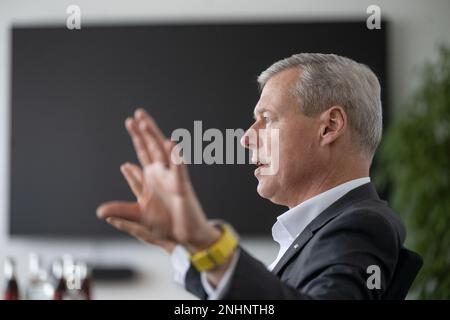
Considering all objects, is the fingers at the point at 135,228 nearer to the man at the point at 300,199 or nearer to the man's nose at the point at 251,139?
the man at the point at 300,199

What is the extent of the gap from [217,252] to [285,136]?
39 cm

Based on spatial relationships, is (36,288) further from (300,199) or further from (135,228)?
(135,228)

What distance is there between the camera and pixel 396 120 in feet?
10.4

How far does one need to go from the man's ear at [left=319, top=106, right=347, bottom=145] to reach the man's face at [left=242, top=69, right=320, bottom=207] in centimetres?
1

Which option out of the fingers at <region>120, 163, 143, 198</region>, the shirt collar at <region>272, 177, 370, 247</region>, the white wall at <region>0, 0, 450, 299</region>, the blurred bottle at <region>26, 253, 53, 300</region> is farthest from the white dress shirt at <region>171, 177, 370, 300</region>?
the white wall at <region>0, 0, 450, 299</region>

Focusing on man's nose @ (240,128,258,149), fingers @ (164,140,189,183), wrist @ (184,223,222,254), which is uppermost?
man's nose @ (240,128,258,149)

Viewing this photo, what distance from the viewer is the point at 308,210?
1111 mm

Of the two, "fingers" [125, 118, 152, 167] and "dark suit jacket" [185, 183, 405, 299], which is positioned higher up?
"fingers" [125, 118, 152, 167]

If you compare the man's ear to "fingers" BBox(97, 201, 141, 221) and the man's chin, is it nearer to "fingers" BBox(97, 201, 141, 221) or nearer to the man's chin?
the man's chin

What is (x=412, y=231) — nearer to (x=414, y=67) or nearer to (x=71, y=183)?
(x=414, y=67)

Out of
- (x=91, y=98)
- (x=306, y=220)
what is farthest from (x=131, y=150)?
(x=306, y=220)

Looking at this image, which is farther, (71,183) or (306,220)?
(71,183)

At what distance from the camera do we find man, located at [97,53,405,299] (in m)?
0.68
